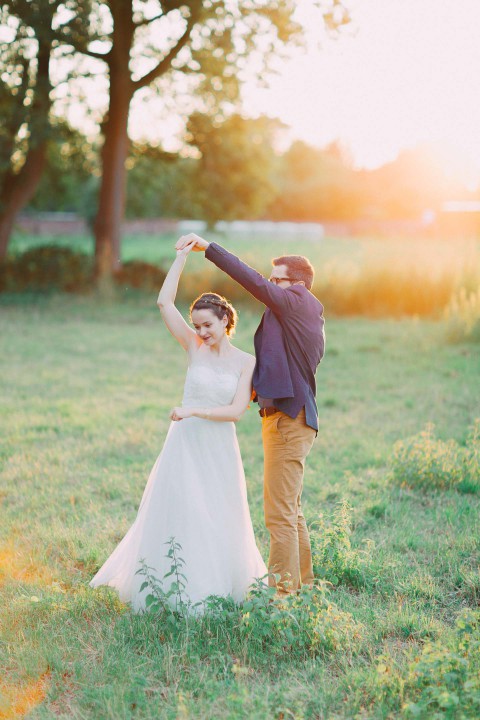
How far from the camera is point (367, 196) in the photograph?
9175 centimetres

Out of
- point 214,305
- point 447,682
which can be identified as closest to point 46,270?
point 214,305

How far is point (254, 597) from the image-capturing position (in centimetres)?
404

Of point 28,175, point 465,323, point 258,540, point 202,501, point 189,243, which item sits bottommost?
point 258,540

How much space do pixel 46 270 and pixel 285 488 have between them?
20.1m

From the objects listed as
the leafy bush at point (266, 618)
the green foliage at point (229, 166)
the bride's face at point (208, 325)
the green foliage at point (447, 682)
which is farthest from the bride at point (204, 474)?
the green foliage at point (229, 166)

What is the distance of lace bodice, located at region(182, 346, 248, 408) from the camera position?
4352mm

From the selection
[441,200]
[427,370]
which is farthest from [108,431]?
[441,200]

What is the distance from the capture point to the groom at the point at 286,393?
4219 millimetres

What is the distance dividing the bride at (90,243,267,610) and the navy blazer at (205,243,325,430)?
7.2 inches

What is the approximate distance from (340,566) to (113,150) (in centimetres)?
1910

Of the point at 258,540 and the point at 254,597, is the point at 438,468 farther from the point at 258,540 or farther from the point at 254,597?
the point at 254,597

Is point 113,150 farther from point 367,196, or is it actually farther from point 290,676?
point 367,196

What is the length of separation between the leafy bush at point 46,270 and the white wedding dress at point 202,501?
19.0 m

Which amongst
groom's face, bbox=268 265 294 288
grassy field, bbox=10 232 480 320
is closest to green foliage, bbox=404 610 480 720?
groom's face, bbox=268 265 294 288
